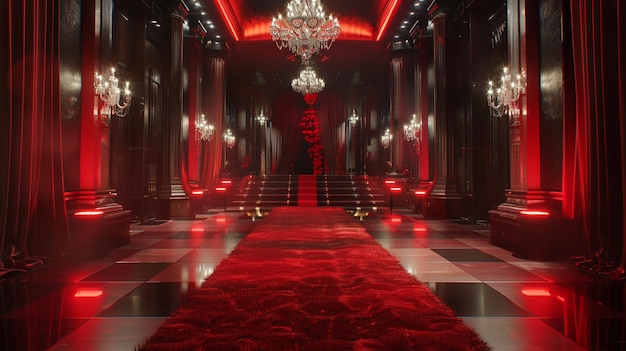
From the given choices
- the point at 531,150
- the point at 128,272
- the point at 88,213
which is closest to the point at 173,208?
the point at 88,213

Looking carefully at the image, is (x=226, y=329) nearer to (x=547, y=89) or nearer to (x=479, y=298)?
(x=479, y=298)

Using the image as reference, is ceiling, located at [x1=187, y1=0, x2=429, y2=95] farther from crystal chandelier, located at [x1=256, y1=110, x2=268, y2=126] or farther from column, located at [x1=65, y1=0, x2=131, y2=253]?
column, located at [x1=65, y1=0, x2=131, y2=253]

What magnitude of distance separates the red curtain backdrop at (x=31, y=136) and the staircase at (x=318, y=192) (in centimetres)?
897

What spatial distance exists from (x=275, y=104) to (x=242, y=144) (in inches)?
140

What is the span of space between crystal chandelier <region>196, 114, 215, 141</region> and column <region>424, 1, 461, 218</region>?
5961mm

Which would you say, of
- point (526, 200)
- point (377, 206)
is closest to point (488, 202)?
point (526, 200)

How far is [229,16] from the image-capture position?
1244cm

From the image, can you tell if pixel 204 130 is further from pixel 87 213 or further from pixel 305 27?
pixel 87 213

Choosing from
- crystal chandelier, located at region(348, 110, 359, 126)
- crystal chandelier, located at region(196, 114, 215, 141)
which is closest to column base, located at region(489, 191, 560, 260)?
crystal chandelier, located at region(196, 114, 215, 141)

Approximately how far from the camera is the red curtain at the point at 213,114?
1264cm

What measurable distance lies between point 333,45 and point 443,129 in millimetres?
6187

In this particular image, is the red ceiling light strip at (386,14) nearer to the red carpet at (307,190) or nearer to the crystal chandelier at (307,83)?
the crystal chandelier at (307,83)

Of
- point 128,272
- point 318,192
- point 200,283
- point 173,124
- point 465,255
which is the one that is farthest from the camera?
point 318,192

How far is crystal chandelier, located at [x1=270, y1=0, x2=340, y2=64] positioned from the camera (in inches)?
359
